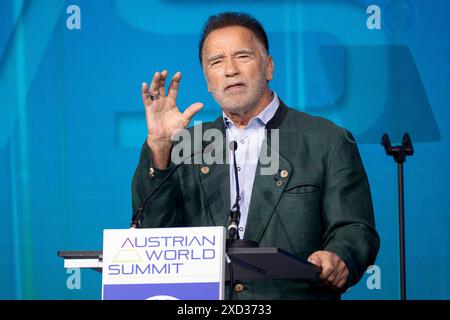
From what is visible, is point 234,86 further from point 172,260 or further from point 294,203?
point 172,260

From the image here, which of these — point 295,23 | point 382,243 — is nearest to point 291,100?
point 295,23

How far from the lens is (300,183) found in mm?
3555

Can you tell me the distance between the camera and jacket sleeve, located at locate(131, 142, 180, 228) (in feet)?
11.3

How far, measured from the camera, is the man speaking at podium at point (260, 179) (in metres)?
3.43

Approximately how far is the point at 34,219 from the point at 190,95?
0.97m

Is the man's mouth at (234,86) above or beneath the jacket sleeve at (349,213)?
above

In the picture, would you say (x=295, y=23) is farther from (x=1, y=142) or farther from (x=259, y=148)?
(x=1, y=142)

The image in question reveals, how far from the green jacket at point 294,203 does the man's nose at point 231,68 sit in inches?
13.8

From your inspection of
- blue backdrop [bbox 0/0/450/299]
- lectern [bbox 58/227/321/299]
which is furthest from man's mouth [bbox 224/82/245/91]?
lectern [bbox 58/227/321/299]

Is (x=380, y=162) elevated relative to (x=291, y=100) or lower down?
lower down

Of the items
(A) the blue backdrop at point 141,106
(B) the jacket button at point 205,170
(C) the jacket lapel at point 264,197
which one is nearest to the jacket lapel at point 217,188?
(B) the jacket button at point 205,170

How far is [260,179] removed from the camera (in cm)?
359

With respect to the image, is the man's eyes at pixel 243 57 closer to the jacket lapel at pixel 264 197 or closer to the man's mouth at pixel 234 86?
the man's mouth at pixel 234 86
